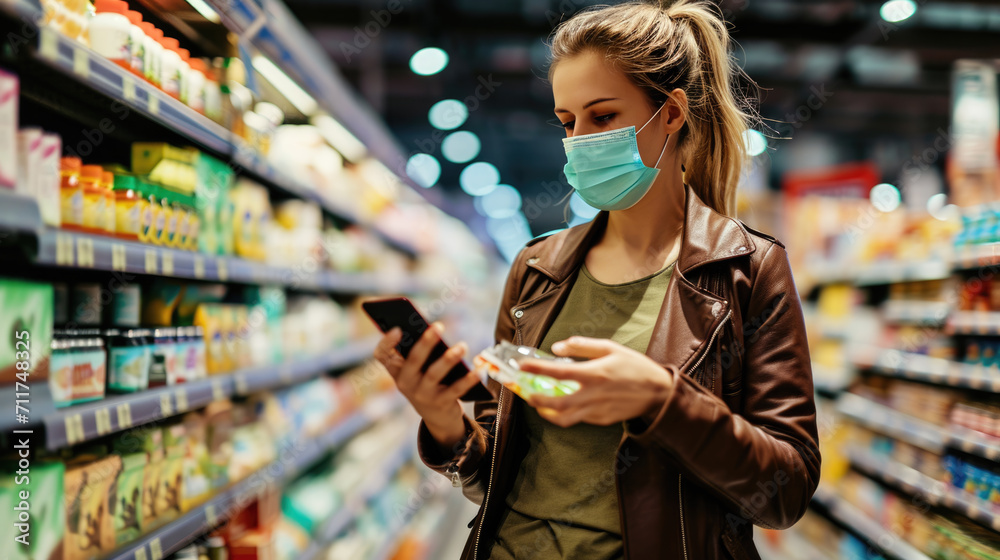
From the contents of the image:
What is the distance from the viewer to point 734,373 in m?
1.23

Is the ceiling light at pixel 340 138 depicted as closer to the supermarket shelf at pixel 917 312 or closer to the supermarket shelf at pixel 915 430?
the supermarket shelf at pixel 917 312

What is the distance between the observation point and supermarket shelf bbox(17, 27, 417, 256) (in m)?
1.42

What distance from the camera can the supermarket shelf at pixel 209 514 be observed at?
1780 millimetres

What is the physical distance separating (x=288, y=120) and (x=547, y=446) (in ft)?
9.89

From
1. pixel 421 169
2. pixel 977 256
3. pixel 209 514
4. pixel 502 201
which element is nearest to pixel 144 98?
pixel 209 514

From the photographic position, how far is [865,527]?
430 cm

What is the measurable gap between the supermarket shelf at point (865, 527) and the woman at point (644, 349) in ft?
10.7

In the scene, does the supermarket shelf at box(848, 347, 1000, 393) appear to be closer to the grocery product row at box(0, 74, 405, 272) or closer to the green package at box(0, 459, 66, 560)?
the grocery product row at box(0, 74, 405, 272)

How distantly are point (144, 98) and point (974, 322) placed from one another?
3635mm

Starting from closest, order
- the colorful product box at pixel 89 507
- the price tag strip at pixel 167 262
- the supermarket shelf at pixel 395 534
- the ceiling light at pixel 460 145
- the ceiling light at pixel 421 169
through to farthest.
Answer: the colorful product box at pixel 89 507, the price tag strip at pixel 167 262, the supermarket shelf at pixel 395 534, the ceiling light at pixel 421 169, the ceiling light at pixel 460 145

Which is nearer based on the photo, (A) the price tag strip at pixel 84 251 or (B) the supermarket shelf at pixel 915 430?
(A) the price tag strip at pixel 84 251

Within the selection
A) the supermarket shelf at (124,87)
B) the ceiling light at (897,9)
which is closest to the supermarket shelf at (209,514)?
the supermarket shelf at (124,87)

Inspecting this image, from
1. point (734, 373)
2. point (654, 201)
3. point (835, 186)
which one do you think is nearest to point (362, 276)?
point (654, 201)

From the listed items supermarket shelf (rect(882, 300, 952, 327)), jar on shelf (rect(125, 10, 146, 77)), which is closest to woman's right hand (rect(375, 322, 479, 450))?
jar on shelf (rect(125, 10, 146, 77))
